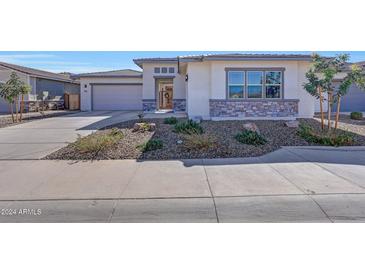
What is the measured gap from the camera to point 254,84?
14.9 metres

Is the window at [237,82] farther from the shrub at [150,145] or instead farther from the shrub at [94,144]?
the shrub at [94,144]

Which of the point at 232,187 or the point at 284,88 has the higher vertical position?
the point at 284,88

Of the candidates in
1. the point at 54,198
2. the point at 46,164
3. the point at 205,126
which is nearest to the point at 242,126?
the point at 205,126

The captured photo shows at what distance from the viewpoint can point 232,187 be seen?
5.93 m

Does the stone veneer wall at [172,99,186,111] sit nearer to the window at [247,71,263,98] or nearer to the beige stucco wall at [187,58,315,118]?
the beige stucco wall at [187,58,315,118]

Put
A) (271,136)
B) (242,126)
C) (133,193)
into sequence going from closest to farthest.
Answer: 1. (133,193)
2. (271,136)
3. (242,126)

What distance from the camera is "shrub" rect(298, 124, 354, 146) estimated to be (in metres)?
9.92

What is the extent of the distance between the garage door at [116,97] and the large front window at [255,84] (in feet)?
50.0

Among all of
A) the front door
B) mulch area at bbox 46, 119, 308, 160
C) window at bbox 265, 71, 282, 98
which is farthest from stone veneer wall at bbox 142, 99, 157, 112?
mulch area at bbox 46, 119, 308, 160

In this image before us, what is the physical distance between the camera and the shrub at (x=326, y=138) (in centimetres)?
992

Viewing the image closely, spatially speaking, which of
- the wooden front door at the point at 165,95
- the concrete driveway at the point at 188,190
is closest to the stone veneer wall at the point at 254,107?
the concrete driveway at the point at 188,190

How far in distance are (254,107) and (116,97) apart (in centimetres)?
1694

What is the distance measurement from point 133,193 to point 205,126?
7.56 m

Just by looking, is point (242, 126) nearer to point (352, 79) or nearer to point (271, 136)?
point (271, 136)
